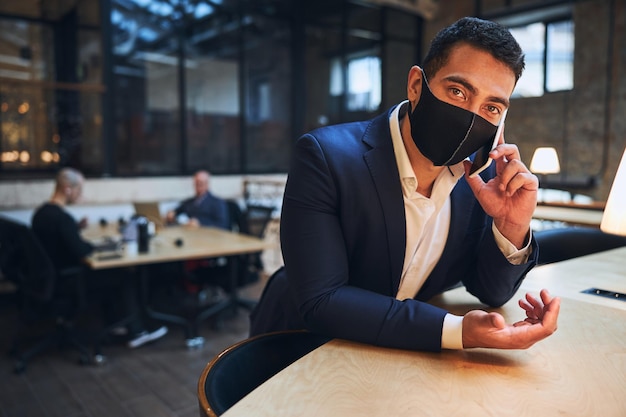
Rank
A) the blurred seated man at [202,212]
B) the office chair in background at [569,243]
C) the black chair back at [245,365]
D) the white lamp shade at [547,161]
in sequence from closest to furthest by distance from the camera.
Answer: the black chair back at [245,365] → the office chair in background at [569,243] → the blurred seated man at [202,212] → the white lamp shade at [547,161]

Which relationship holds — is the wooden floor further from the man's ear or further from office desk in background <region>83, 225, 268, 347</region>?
the man's ear

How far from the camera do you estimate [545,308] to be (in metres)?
1.06

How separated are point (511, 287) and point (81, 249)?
121 inches

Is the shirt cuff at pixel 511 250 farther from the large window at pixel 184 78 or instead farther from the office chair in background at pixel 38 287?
the large window at pixel 184 78

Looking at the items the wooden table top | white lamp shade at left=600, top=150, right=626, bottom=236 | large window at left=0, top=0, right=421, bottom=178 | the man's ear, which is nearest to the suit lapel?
the man's ear

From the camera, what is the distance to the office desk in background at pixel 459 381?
86 cm

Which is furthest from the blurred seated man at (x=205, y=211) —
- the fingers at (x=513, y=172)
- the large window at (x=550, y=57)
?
the large window at (x=550, y=57)

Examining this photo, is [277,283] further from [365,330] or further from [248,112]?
[248,112]

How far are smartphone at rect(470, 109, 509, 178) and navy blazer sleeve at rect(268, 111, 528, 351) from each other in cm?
11

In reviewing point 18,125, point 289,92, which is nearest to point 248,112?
point 289,92

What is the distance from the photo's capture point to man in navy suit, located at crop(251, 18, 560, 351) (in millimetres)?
1099

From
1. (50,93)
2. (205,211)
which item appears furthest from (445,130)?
(50,93)

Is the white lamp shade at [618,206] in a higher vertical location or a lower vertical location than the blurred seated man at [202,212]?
higher

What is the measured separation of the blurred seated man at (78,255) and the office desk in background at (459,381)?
299 centimetres
